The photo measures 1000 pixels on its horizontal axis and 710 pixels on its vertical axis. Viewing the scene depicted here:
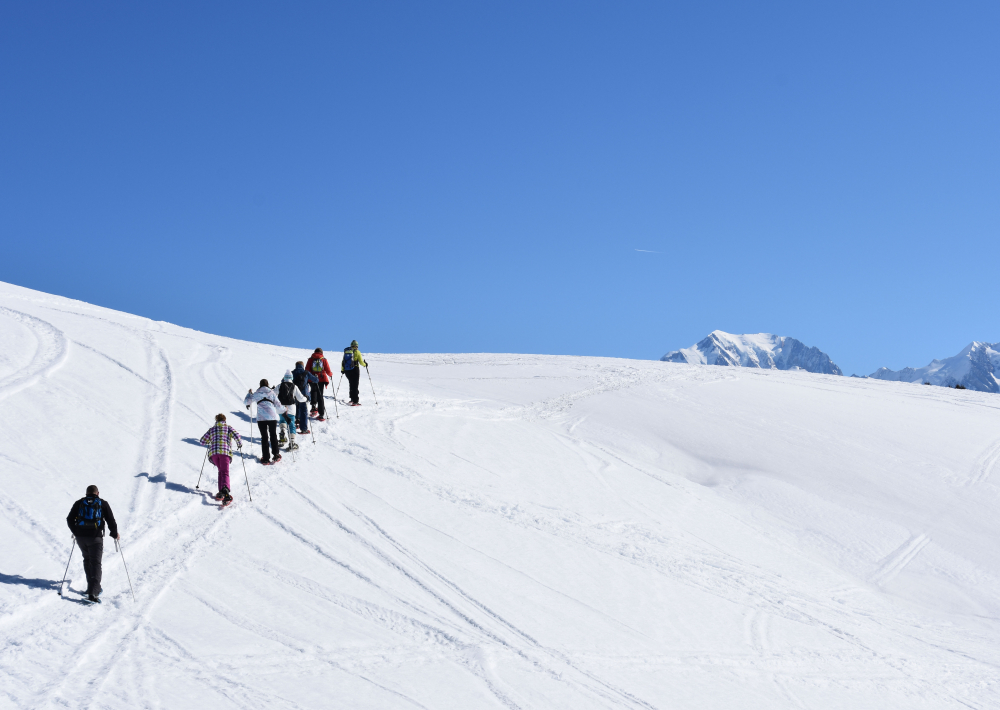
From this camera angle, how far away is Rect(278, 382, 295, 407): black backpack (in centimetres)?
1602

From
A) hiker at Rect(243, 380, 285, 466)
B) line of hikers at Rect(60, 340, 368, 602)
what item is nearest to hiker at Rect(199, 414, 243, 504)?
line of hikers at Rect(60, 340, 368, 602)

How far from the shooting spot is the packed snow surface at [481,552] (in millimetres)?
8281

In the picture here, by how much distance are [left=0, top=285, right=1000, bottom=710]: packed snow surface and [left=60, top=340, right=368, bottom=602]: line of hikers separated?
579 millimetres

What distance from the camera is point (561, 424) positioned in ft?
73.4

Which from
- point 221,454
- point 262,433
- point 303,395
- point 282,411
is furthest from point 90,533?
point 303,395

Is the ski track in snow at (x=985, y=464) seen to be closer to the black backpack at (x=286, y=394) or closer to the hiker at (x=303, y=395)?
the hiker at (x=303, y=395)

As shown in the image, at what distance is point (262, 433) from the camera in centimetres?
1473

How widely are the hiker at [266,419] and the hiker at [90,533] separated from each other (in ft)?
18.3

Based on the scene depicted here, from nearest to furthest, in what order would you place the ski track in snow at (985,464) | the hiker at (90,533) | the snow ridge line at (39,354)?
1. the hiker at (90,533)
2. the snow ridge line at (39,354)
3. the ski track in snow at (985,464)

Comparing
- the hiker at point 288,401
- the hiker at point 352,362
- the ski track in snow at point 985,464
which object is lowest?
the hiker at point 288,401

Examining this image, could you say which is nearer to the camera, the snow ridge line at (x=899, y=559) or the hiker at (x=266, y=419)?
the hiker at (x=266, y=419)

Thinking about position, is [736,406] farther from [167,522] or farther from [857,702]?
[167,522]

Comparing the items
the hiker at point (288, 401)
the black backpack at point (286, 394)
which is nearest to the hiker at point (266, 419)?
the hiker at point (288, 401)

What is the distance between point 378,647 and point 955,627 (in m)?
11.7
